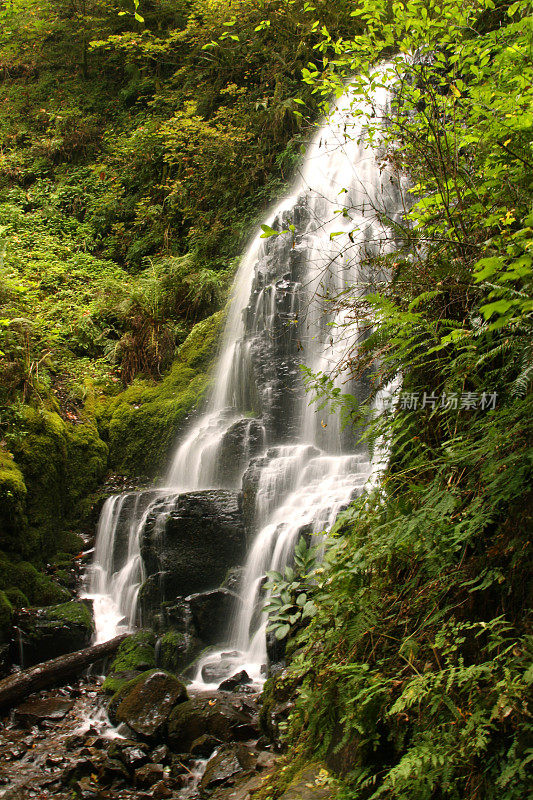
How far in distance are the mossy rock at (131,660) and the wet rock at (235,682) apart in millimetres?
1215

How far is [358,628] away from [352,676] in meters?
0.22

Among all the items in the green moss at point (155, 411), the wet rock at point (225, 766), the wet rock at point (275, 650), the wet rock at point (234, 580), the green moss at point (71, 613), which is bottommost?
the wet rock at point (225, 766)

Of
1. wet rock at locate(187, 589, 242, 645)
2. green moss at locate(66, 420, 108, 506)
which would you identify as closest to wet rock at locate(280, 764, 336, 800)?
wet rock at locate(187, 589, 242, 645)

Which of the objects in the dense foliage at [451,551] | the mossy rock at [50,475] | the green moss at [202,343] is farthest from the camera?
the green moss at [202,343]

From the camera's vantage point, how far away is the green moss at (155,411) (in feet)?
34.9

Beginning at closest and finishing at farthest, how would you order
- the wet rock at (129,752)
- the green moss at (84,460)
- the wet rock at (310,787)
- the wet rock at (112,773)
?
the wet rock at (310,787), the wet rock at (112,773), the wet rock at (129,752), the green moss at (84,460)

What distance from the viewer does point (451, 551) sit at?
8.18 ft

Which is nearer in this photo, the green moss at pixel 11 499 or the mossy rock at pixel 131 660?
the mossy rock at pixel 131 660

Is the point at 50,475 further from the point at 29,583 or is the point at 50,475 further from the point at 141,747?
the point at 141,747

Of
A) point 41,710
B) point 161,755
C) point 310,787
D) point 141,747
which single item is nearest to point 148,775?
point 161,755

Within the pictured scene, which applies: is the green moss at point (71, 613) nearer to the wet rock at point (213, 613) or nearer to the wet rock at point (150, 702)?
the wet rock at point (213, 613)

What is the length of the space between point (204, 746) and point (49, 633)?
3.03 metres

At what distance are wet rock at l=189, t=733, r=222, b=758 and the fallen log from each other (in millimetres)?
2361

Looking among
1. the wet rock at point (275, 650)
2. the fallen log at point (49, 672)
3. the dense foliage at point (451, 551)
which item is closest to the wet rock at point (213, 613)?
the fallen log at point (49, 672)
